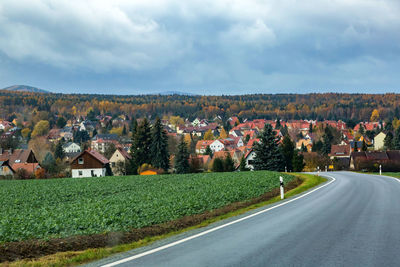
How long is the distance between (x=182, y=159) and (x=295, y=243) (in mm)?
55005

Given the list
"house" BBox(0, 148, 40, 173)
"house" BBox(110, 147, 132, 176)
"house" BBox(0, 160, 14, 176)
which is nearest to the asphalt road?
"house" BBox(110, 147, 132, 176)

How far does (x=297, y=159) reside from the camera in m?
63.1

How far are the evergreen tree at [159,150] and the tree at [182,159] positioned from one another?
191 inches

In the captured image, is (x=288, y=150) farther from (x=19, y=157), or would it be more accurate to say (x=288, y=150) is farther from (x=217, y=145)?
(x=217, y=145)

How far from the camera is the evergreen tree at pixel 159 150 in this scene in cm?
6700

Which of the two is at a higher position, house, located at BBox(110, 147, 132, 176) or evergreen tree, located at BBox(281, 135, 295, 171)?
evergreen tree, located at BBox(281, 135, 295, 171)

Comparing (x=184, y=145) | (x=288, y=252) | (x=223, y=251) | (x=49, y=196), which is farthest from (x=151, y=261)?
(x=184, y=145)

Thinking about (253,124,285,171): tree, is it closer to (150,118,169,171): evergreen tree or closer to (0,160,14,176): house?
(150,118,169,171): evergreen tree

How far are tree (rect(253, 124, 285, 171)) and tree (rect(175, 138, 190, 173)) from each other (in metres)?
13.7

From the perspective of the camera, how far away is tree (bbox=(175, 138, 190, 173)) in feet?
206

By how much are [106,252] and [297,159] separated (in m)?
57.5

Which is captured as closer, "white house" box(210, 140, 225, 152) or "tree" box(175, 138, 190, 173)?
"tree" box(175, 138, 190, 173)

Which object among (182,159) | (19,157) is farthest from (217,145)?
(182,159)

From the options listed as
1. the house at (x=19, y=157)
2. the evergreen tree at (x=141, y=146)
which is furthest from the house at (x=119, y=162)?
the house at (x=19, y=157)
